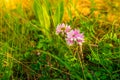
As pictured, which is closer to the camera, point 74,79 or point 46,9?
point 74,79

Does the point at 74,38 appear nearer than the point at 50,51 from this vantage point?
Yes

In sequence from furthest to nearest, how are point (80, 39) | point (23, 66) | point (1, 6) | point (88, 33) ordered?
point (1, 6)
point (88, 33)
point (23, 66)
point (80, 39)

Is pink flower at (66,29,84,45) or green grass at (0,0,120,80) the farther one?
green grass at (0,0,120,80)

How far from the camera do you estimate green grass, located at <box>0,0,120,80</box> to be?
1.76 metres

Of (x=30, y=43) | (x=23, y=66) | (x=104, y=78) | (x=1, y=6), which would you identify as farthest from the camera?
(x=1, y=6)

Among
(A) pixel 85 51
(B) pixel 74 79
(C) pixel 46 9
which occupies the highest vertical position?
(C) pixel 46 9

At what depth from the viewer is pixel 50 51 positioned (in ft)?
6.95

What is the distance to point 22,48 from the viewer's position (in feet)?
7.18

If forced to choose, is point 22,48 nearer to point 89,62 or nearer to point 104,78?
point 89,62

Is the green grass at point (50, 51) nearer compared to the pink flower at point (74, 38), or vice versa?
the pink flower at point (74, 38)

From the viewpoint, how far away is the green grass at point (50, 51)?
1765 mm

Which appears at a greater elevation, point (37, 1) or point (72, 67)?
point (37, 1)

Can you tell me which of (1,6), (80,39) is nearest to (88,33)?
(80,39)

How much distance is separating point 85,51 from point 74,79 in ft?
1.13
